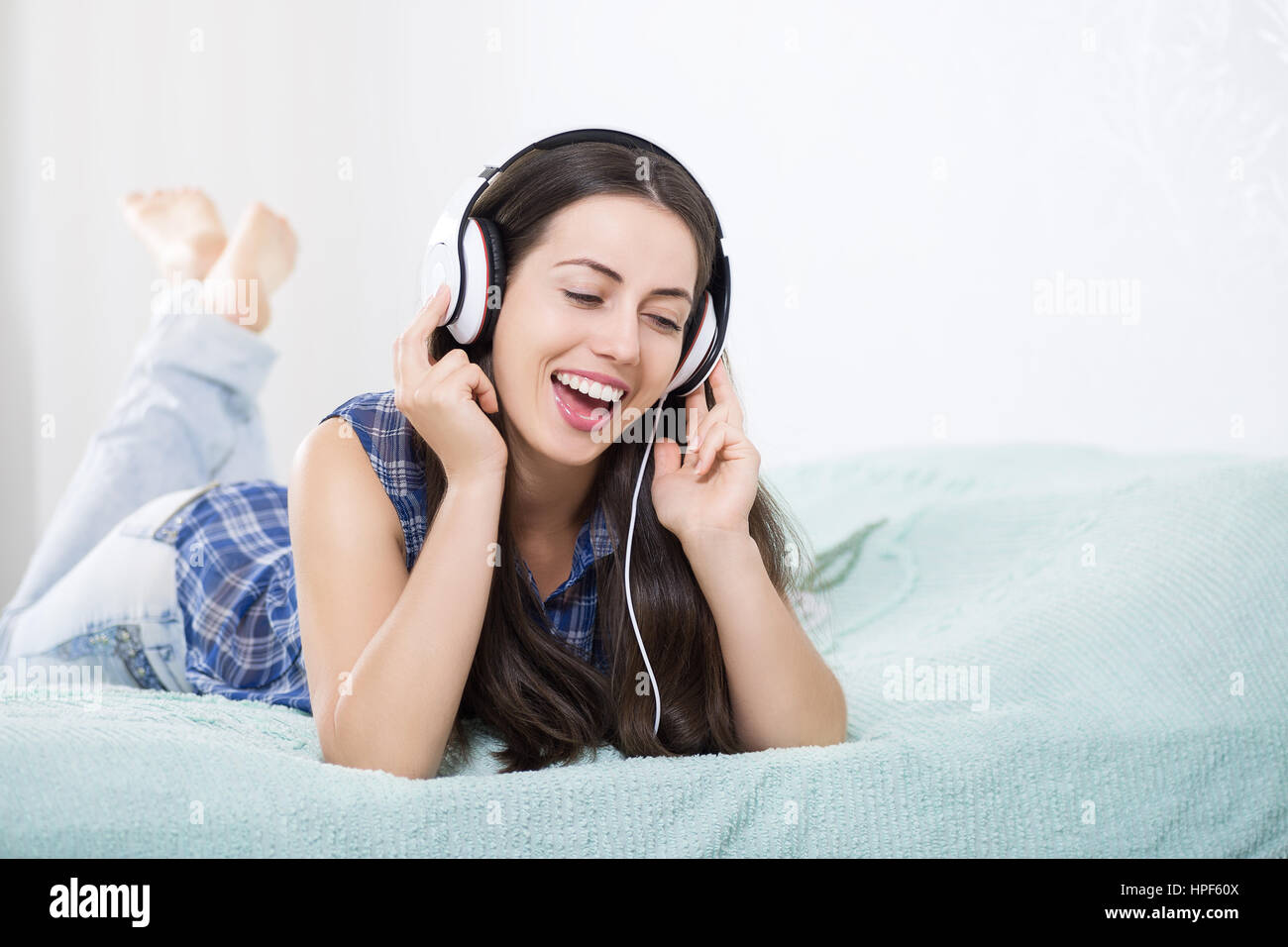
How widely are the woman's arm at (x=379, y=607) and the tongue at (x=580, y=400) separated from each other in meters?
0.12

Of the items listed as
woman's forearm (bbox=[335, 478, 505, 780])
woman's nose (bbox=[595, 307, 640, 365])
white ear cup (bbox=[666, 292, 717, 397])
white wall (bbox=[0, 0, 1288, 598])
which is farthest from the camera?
white wall (bbox=[0, 0, 1288, 598])

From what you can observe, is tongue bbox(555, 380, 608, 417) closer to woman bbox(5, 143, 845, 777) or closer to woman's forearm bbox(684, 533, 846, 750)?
woman bbox(5, 143, 845, 777)

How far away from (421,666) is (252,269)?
1.41 metres

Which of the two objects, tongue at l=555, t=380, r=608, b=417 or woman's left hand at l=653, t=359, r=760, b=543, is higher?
tongue at l=555, t=380, r=608, b=417

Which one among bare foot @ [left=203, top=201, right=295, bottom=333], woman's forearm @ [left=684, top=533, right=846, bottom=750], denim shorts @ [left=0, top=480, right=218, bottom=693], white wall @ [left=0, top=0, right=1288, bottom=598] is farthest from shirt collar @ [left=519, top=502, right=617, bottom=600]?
bare foot @ [left=203, top=201, right=295, bottom=333]

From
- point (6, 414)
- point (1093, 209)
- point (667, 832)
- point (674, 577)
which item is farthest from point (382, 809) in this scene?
point (6, 414)

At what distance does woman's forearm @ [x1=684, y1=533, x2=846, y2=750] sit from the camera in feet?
3.33

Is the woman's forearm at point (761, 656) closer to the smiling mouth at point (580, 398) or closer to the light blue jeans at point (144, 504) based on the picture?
the smiling mouth at point (580, 398)

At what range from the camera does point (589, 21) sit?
269cm

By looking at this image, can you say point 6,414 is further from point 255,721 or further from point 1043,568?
point 1043,568

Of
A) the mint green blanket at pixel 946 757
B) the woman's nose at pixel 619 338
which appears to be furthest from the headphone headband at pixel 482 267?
the mint green blanket at pixel 946 757

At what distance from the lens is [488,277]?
101 cm

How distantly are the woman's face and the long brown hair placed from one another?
3 centimetres
